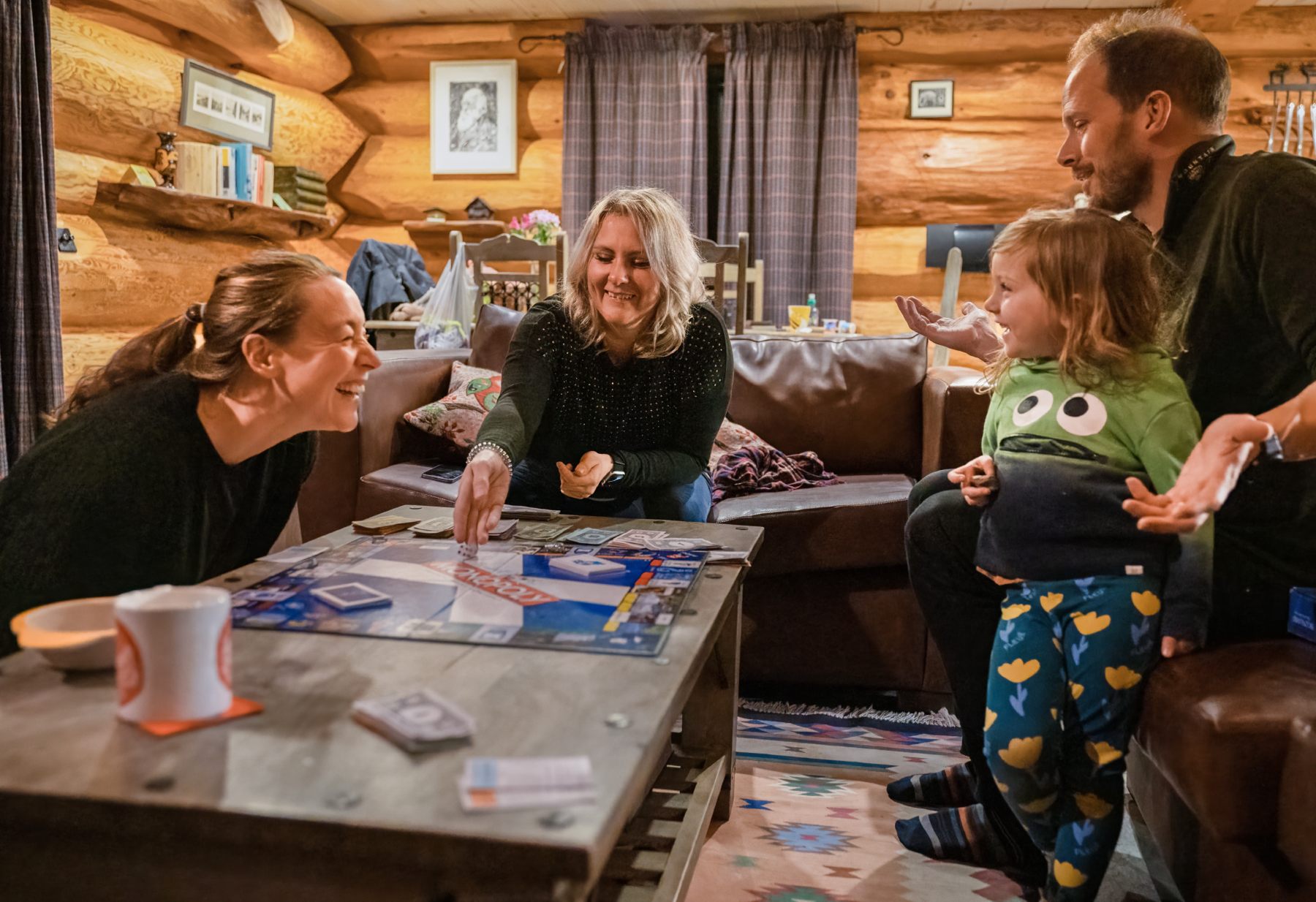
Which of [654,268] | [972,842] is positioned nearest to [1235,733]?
[972,842]

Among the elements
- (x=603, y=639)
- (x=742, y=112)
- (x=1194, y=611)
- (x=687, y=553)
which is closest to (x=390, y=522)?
(x=687, y=553)

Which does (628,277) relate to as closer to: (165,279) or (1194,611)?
(1194,611)

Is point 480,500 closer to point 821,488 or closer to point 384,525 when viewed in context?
point 384,525

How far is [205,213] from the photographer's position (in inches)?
188

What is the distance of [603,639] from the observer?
1.05 m

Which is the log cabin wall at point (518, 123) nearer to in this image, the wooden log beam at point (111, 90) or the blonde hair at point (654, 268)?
the wooden log beam at point (111, 90)

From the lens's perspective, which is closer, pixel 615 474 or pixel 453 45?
pixel 615 474

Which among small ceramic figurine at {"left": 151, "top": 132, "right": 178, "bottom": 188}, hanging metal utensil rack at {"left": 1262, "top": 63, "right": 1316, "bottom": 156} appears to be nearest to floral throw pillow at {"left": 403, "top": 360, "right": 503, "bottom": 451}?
small ceramic figurine at {"left": 151, "top": 132, "right": 178, "bottom": 188}

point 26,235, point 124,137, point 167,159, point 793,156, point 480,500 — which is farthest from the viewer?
point 793,156

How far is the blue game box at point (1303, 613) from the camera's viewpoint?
1.25 metres

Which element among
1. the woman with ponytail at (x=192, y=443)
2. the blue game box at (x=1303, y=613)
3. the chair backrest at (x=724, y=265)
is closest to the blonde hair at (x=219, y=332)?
the woman with ponytail at (x=192, y=443)

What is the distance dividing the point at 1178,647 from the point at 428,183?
5852mm

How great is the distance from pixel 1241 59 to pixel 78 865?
6.61 meters

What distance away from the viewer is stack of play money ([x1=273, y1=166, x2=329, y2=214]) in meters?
5.41
